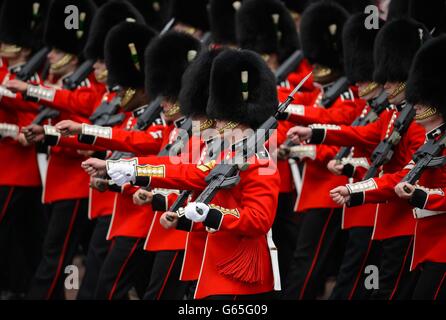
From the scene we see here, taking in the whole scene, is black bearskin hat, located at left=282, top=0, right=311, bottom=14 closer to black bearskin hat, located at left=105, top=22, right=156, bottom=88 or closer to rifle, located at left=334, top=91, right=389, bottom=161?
black bearskin hat, located at left=105, top=22, right=156, bottom=88

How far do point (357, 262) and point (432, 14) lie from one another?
51.2 inches

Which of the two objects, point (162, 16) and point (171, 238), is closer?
point (171, 238)

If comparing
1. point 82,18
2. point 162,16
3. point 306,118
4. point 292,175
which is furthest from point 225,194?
point 162,16

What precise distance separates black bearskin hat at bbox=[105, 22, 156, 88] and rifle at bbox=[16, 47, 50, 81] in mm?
802

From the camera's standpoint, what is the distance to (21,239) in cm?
731

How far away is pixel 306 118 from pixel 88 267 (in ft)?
4.58

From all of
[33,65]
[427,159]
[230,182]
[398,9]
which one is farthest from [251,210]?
[33,65]

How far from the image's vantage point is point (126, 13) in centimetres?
709

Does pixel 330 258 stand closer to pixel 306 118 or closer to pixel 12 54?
pixel 306 118

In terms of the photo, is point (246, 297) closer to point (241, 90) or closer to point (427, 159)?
point (241, 90)

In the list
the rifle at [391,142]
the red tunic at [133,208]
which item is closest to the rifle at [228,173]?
the rifle at [391,142]

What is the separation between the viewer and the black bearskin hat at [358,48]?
6.23m

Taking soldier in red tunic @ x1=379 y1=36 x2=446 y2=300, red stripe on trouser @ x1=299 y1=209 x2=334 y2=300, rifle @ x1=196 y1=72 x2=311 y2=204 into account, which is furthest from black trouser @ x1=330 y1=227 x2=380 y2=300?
rifle @ x1=196 y1=72 x2=311 y2=204

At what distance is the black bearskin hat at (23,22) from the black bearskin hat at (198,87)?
7.32ft
